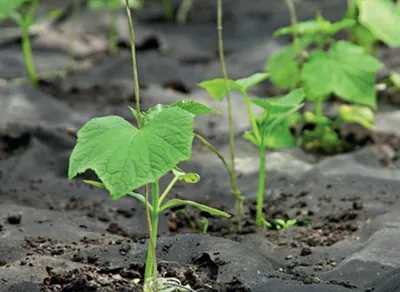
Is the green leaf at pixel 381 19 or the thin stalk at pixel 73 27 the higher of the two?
the green leaf at pixel 381 19

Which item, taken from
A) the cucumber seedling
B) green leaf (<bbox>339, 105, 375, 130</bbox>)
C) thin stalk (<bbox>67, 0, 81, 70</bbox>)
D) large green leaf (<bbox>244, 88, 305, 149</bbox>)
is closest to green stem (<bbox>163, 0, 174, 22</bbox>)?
thin stalk (<bbox>67, 0, 81, 70</bbox>)

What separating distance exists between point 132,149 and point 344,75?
1.66 m

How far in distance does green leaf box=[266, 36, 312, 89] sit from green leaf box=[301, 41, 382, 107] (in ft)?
0.50

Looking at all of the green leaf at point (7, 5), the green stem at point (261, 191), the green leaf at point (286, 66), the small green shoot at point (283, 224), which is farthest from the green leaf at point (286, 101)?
the green leaf at point (7, 5)

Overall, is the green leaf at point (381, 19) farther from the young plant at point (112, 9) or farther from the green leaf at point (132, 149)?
the young plant at point (112, 9)

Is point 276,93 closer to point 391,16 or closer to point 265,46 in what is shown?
point 265,46

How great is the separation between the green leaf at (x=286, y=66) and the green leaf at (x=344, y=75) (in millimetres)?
152

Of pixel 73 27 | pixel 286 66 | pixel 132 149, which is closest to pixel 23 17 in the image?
pixel 286 66

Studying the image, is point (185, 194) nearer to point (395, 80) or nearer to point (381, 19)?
point (381, 19)

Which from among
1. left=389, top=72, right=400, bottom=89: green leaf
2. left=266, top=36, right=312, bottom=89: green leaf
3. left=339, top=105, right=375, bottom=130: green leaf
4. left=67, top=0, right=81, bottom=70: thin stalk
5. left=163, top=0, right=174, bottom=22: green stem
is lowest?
left=163, top=0, right=174, bottom=22: green stem

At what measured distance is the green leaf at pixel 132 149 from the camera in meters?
1.67

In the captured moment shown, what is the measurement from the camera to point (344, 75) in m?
3.18

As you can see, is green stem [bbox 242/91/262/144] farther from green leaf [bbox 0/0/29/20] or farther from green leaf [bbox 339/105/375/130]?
green leaf [bbox 0/0/29/20]

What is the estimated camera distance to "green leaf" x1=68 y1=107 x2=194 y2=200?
1.67 metres
